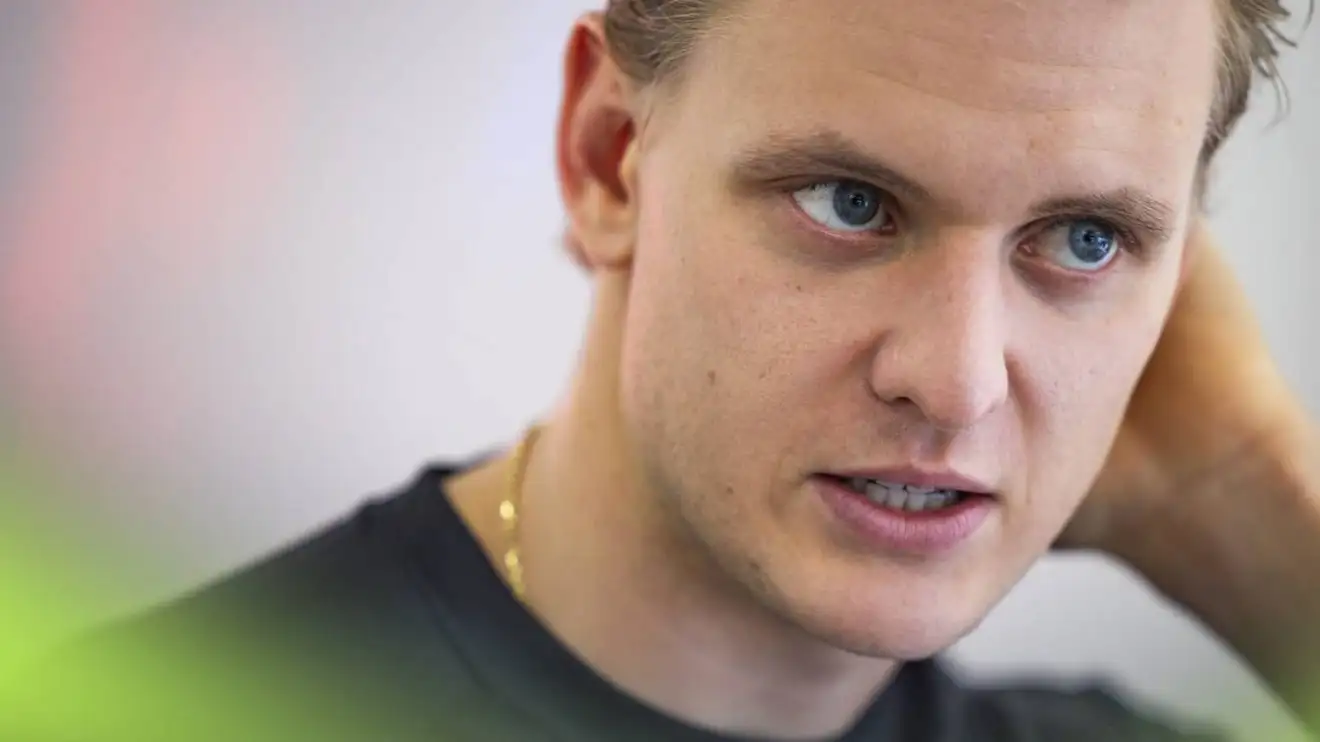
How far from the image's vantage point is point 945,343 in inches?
28.8

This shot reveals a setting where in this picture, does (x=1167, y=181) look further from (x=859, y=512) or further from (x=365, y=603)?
(x=365, y=603)

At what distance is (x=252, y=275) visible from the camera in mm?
1004

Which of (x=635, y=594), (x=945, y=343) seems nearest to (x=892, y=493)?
(x=945, y=343)

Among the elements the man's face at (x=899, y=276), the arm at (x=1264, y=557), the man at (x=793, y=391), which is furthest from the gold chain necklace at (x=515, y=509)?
the arm at (x=1264, y=557)

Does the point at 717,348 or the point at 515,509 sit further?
the point at 515,509

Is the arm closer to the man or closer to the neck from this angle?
the man

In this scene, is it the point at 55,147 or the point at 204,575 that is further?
the point at 204,575

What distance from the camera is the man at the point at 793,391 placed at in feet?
2.42

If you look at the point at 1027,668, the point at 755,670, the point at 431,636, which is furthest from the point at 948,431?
the point at 1027,668

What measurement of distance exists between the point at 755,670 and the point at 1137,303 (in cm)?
37

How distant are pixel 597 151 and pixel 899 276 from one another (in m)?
0.25

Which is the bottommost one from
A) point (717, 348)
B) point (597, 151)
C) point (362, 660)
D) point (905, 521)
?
point (362, 660)

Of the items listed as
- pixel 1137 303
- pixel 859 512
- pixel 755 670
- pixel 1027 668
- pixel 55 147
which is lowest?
pixel 1027 668

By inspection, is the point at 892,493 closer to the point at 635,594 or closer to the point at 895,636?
the point at 895,636
